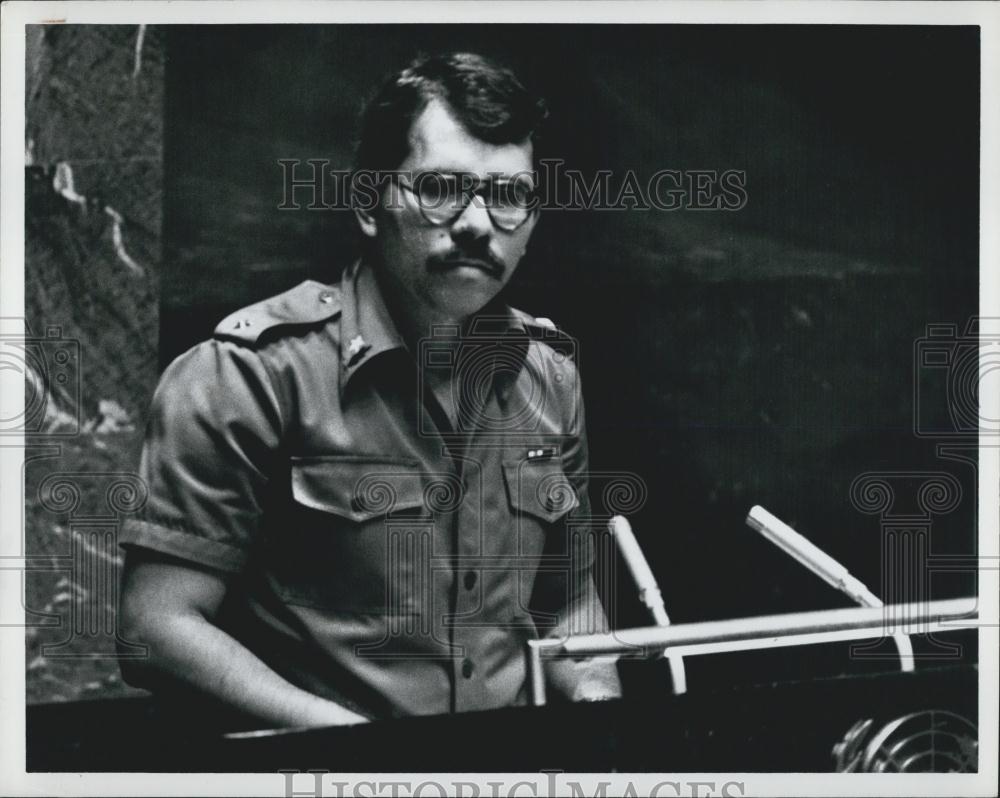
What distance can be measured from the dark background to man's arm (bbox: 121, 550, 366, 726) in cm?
37

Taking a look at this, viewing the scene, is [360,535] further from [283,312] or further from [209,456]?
[283,312]

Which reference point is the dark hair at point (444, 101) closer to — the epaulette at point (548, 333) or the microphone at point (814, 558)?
the epaulette at point (548, 333)

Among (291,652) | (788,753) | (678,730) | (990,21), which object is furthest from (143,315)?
(990,21)

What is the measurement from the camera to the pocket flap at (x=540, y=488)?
3.61 meters

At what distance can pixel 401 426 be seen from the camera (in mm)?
3564

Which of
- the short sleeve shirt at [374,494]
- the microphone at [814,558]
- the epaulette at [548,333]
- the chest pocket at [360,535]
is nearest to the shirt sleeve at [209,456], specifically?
the short sleeve shirt at [374,494]

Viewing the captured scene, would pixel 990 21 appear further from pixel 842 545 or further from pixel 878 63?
pixel 842 545

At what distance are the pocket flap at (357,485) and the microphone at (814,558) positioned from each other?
990mm

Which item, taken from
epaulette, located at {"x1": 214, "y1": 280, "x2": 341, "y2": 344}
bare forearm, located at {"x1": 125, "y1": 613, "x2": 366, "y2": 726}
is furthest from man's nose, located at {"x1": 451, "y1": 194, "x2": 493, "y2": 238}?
bare forearm, located at {"x1": 125, "y1": 613, "x2": 366, "y2": 726}

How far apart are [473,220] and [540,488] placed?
0.78 m

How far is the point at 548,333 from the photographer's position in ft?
11.9

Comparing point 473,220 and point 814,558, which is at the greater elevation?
point 473,220

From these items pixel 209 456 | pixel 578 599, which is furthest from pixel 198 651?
pixel 578 599

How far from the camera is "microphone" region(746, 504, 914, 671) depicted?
3682 millimetres
